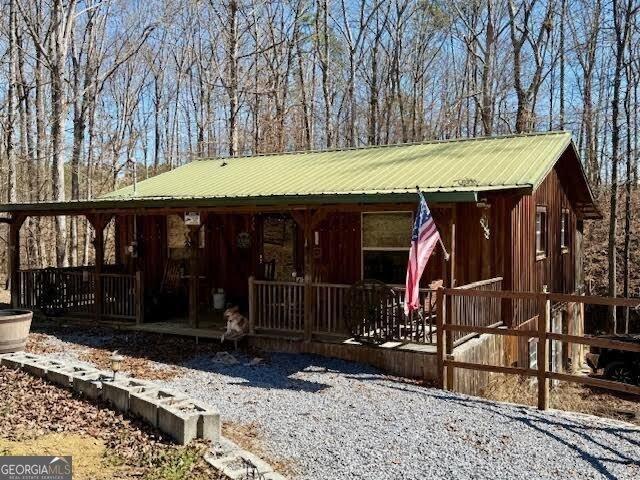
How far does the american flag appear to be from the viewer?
783 cm

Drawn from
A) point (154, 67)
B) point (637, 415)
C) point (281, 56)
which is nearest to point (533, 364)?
point (637, 415)

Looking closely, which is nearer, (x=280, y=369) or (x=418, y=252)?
(x=418, y=252)

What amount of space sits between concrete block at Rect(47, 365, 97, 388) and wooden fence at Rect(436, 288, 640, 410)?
4.77 metres

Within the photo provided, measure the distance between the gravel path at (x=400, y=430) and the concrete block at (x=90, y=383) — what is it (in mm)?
1044

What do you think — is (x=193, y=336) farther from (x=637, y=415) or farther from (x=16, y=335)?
(x=637, y=415)

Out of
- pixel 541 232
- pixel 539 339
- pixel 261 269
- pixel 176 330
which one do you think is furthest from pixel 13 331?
pixel 541 232

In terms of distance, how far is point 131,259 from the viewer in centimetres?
1414

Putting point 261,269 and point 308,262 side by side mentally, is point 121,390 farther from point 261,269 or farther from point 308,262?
point 261,269

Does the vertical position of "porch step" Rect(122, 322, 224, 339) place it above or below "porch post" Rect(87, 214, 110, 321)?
below

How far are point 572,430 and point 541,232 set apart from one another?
24.2 feet

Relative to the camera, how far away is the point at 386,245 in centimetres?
1170

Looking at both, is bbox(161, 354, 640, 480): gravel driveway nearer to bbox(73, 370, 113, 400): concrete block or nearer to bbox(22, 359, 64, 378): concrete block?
bbox(73, 370, 113, 400): concrete block

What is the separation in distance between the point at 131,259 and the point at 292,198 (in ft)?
20.4

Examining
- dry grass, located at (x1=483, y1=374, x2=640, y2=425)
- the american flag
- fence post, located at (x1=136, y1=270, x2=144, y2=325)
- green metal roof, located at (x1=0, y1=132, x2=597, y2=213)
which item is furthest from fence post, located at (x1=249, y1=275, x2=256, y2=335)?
dry grass, located at (x1=483, y1=374, x2=640, y2=425)
